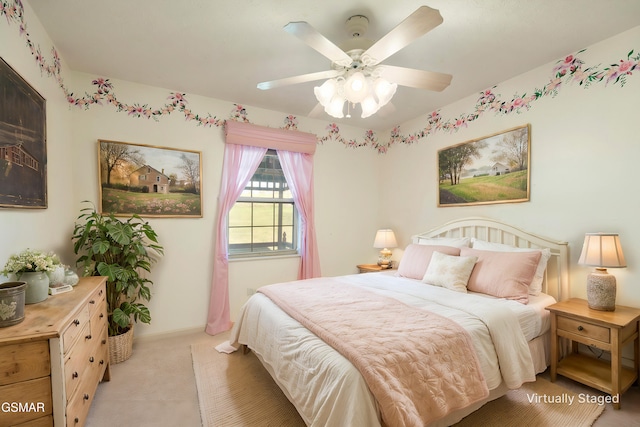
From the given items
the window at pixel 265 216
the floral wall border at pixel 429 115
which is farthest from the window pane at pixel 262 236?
the floral wall border at pixel 429 115

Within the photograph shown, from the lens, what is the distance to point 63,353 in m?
1.21

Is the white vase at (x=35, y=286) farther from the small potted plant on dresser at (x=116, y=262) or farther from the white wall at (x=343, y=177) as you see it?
the small potted plant on dresser at (x=116, y=262)

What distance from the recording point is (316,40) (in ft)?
4.73

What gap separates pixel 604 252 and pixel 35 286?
11.5ft

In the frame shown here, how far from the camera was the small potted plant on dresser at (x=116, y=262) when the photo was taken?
2.32 m

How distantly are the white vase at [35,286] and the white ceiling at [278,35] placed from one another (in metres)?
1.64

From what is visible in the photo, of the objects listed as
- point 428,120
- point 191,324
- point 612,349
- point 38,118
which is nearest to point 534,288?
point 612,349

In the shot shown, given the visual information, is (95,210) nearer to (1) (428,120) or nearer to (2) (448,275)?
(2) (448,275)

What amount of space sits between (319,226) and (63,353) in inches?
112

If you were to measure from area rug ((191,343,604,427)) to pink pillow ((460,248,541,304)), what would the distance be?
64cm

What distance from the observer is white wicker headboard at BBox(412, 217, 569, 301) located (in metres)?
2.32

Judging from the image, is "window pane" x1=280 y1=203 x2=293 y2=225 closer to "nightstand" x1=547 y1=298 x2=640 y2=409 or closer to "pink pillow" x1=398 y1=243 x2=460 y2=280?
"pink pillow" x1=398 y1=243 x2=460 y2=280

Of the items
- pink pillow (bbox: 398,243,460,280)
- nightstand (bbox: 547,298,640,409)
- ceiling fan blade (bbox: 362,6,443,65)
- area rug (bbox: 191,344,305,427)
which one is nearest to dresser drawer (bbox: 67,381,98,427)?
area rug (bbox: 191,344,305,427)

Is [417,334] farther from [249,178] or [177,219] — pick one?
[177,219]
